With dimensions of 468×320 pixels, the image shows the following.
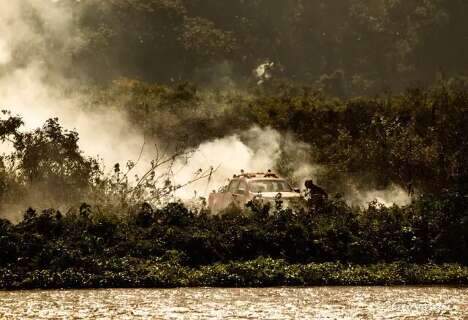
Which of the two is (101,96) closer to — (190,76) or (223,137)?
(223,137)

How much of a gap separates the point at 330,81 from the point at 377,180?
33229mm

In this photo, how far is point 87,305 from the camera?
43.8 feet

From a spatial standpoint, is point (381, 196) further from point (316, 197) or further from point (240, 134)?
point (316, 197)

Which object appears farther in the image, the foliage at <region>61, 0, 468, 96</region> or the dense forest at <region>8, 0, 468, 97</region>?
the foliage at <region>61, 0, 468, 96</region>

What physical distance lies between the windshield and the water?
9.41 m

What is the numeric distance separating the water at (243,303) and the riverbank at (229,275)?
0.54m

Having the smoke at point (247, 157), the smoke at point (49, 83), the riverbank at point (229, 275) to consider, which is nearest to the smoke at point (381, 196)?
the smoke at point (247, 157)

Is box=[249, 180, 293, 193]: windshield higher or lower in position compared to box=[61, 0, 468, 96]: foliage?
lower

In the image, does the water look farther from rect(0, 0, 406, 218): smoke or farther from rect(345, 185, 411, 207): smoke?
rect(0, 0, 406, 218): smoke

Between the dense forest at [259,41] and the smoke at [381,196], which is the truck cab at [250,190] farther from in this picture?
the dense forest at [259,41]

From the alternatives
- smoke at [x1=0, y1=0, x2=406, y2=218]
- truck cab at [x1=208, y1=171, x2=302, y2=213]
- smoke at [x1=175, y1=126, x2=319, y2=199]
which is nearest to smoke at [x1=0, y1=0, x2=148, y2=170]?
smoke at [x1=0, y1=0, x2=406, y2=218]

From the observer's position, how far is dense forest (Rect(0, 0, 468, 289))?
55.3 feet

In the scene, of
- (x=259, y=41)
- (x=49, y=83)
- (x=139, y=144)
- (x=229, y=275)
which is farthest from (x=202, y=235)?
(x=259, y=41)

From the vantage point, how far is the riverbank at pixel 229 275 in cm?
1560
